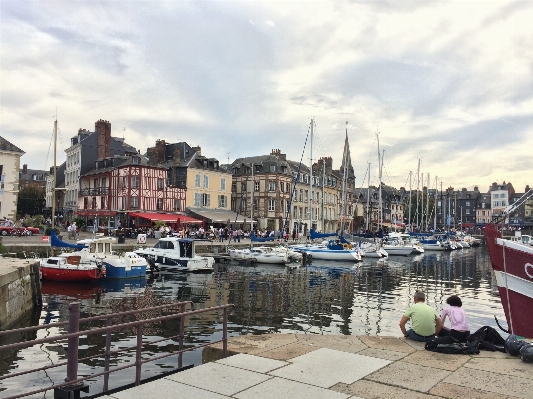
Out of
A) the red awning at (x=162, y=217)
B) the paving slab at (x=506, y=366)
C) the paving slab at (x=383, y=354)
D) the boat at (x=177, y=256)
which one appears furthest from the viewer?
the red awning at (x=162, y=217)

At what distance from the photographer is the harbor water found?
35.1 feet

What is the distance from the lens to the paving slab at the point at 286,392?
18.5 ft

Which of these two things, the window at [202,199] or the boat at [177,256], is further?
the window at [202,199]

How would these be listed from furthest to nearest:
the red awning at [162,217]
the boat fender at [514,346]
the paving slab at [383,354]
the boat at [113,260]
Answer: the red awning at [162,217], the boat at [113,260], the boat fender at [514,346], the paving slab at [383,354]

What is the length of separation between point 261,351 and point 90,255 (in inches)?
757

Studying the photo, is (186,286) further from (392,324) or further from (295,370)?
(295,370)

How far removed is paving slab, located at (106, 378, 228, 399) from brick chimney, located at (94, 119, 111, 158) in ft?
172

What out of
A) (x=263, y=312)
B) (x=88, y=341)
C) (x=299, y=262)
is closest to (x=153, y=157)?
(x=299, y=262)

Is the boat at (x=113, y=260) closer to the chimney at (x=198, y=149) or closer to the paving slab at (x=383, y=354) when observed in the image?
the paving slab at (x=383, y=354)

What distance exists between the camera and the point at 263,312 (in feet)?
55.0

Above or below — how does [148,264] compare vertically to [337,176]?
below

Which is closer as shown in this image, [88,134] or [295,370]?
[295,370]

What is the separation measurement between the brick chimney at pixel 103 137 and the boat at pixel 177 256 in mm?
28908

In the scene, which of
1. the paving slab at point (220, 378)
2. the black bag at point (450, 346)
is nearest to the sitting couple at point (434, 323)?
the black bag at point (450, 346)
